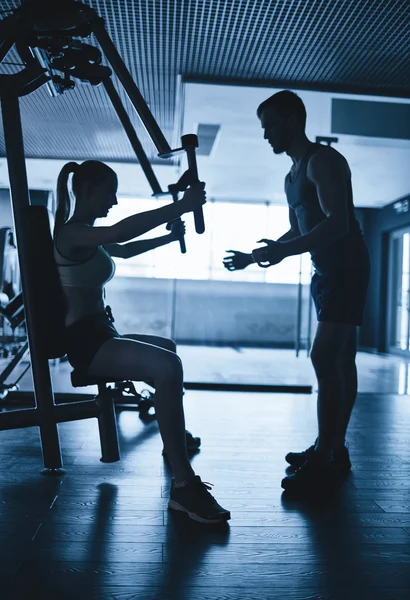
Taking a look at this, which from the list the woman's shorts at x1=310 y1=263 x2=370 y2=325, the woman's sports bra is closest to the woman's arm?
the woman's sports bra

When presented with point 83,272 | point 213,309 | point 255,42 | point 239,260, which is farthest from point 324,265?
point 213,309

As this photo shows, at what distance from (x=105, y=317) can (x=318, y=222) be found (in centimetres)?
82

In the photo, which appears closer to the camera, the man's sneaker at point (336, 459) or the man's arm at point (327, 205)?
the man's arm at point (327, 205)

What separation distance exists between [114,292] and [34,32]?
7666 mm

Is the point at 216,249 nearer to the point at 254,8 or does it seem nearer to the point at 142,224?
the point at 254,8

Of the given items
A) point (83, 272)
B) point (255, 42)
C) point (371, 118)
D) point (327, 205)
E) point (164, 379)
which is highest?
point (255, 42)

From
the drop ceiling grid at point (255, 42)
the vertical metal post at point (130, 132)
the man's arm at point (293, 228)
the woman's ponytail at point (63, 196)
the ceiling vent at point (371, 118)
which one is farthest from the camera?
the ceiling vent at point (371, 118)

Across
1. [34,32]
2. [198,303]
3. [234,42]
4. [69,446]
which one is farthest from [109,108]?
[198,303]

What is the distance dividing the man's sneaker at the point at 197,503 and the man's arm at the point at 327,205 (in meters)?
0.77

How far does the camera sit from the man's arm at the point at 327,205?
1752mm

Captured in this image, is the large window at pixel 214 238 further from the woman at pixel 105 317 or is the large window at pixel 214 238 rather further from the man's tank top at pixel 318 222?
the woman at pixel 105 317

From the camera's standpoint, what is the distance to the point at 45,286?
176 cm

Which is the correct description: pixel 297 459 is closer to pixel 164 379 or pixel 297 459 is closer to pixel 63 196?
pixel 164 379

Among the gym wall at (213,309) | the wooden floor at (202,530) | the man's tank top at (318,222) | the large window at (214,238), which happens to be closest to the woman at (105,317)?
the wooden floor at (202,530)
